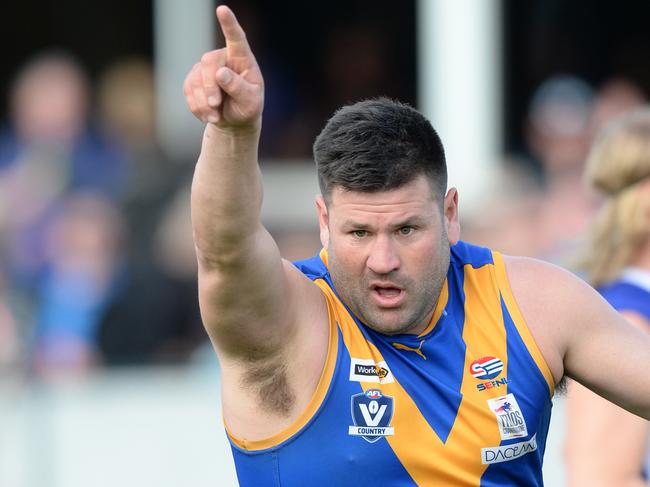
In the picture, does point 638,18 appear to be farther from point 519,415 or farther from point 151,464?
point 519,415

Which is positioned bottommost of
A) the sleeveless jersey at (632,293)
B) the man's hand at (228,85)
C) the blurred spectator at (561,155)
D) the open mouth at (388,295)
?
the blurred spectator at (561,155)

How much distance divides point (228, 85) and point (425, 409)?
103 centimetres

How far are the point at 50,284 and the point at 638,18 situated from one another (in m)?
5.12

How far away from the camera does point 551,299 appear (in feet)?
11.7

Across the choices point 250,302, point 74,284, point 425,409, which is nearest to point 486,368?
point 425,409

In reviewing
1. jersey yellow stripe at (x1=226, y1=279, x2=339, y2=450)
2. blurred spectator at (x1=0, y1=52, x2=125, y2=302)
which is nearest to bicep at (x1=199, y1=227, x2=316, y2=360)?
jersey yellow stripe at (x1=226, y1=279, x2=339, y2=450)

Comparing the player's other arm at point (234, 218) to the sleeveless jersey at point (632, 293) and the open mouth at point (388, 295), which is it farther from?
the sleeveless jersey at point (632, 293)

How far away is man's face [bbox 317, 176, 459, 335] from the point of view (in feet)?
10.8

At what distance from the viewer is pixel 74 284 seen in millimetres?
8070

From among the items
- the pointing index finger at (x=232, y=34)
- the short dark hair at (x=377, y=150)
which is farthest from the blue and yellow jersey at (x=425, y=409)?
the pointing index finger at (x=232, y=34)

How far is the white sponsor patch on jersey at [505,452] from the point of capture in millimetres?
3414

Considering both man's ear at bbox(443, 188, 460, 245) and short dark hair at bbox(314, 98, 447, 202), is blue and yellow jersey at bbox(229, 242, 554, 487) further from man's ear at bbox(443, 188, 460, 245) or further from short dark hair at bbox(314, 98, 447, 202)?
short dark hair at bbox(314, 98, 447, 202)

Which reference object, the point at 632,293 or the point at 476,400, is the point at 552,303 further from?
the point at 632,293

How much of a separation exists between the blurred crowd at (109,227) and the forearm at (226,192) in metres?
4.88
